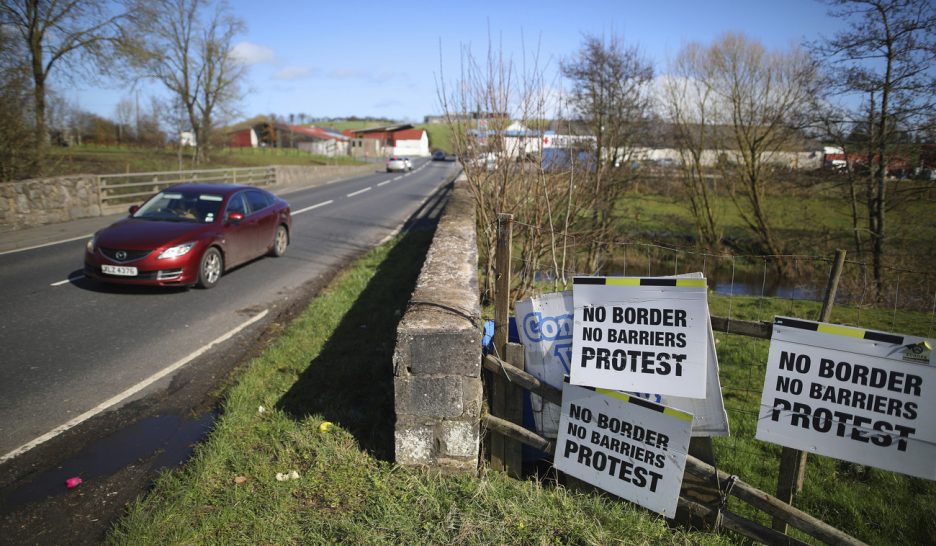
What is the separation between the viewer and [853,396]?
9.43ft

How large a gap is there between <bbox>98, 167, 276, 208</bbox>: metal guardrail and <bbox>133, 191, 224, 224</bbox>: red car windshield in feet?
27.8

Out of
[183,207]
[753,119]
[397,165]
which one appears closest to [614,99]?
[753,119]

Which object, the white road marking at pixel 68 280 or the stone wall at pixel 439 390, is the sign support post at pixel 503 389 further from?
the white road marking at pixel 68 280

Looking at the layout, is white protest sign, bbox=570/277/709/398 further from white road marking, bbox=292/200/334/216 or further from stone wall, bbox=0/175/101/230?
white road marking, bbox=292/200/334/216

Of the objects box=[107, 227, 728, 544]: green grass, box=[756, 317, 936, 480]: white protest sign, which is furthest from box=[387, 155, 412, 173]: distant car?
box=[756, 317, 936, 480]: white protest sign

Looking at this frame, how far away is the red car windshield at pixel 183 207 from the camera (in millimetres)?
9281

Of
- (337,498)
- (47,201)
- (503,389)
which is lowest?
(337,498)

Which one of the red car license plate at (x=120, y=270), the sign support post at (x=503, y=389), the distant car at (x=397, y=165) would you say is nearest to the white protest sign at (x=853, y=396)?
the sign support post at (x=503, y=389)

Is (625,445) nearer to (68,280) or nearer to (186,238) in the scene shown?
(186,238)

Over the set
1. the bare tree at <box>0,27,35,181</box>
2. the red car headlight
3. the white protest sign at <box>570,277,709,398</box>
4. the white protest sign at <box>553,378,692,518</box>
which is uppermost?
the bare tree at <box>0,27,35,181</box>

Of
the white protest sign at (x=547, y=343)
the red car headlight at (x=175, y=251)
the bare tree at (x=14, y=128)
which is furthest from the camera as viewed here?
the bare tree at (x=14, y=128)

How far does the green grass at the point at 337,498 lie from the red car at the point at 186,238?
4.15m

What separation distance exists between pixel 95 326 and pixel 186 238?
83.9 inches

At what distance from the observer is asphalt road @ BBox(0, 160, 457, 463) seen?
195 inches
